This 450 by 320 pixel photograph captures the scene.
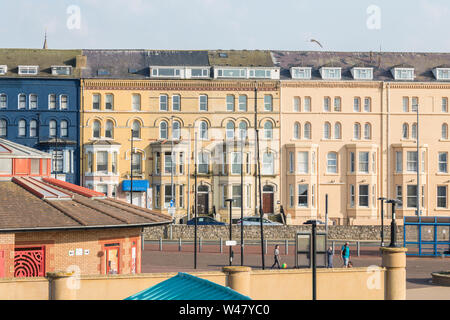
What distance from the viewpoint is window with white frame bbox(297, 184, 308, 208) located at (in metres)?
75.1

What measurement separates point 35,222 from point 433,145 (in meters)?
52.3

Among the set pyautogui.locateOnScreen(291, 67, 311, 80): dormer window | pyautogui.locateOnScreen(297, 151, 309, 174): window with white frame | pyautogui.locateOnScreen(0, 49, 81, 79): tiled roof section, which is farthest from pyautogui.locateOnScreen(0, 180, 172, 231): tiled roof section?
pyautogui.locateOnScreen(291, 67, 311, 80): dormer window

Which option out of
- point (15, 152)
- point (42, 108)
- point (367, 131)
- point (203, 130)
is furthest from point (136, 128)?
point (15, 152)

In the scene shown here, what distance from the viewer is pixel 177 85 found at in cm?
7594

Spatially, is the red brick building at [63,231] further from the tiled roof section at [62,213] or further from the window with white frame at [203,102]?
the window with white frame at [203,102]

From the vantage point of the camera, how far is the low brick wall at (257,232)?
6369 cm

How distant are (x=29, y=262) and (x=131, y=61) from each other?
154ft

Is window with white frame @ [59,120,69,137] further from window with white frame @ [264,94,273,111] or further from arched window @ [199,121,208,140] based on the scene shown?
window with white frame @ [264,94,273,111]

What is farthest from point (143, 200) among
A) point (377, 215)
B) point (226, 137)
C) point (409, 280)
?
point (409, 280)

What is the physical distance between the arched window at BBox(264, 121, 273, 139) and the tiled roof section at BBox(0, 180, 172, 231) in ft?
122

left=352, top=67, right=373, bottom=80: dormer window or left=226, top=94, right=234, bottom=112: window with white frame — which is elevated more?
left=352, top=67, right=373, bottom=80: dormer window

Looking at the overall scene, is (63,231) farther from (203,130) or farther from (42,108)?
(42,108)

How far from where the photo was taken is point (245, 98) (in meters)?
76.4

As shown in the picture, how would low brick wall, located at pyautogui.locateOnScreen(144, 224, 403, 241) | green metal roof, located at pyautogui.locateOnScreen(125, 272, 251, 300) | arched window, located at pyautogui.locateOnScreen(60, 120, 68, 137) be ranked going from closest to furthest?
green metal roof, located at pyautogui.locateOnScreen(125, 272, 251, 300) → low brick wall, located at pyautogui.locateOnScreen(144, 224, 403, 241) → arched window, located at pyautogui.locateOnScreen(60, 120, 68, 137)
